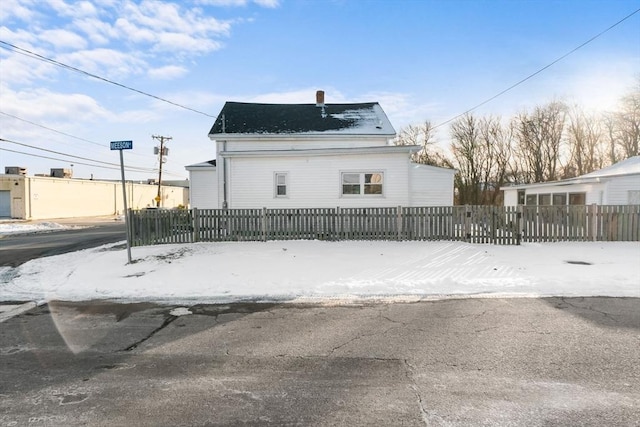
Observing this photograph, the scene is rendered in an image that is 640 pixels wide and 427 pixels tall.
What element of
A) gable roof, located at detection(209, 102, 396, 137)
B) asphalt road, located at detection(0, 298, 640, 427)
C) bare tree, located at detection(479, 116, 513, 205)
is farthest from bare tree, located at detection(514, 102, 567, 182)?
asphalt road, located at detection(0, 298, 640, 427)

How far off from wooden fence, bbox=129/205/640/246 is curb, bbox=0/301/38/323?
6.14m

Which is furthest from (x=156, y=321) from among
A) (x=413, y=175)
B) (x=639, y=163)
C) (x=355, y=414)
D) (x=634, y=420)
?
(x=639, y=163)

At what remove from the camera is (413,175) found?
15.9 metres

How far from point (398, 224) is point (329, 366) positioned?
913 cm

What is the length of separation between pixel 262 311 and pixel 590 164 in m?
44.0

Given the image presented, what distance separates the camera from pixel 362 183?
1484 cm

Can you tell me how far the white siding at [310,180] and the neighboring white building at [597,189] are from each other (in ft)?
31.1

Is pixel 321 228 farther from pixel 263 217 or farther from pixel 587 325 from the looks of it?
pixel 587 325

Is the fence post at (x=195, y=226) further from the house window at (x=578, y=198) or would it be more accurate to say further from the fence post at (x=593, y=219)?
the house window at (x=578, y=198)

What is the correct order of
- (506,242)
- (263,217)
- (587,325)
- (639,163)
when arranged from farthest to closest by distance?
1. (639,163)
2. (263,217)
3. (506,242)
4. (587,325)

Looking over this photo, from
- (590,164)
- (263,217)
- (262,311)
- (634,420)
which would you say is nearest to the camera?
(634,420)

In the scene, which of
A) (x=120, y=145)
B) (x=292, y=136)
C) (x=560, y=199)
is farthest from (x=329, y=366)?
(x=560, y=199)

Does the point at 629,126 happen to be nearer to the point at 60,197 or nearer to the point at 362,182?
the point at 362,182

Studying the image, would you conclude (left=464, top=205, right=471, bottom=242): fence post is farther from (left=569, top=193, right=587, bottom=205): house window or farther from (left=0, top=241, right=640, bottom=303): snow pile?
(left=569, top=193, right=587, bottom=205): house window
